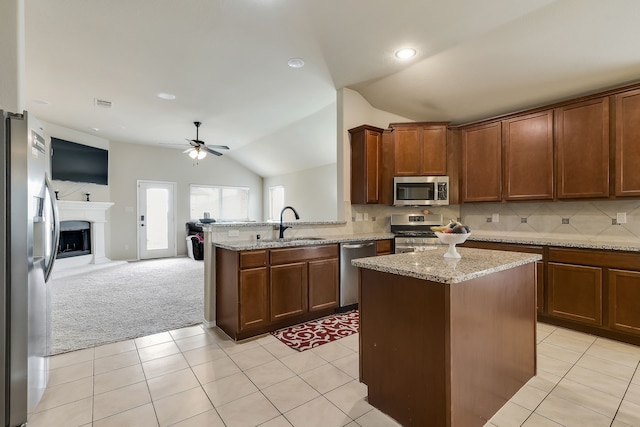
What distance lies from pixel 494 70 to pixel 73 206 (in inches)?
302

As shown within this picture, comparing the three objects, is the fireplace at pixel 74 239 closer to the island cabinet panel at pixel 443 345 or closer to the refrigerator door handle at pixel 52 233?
the refrigerator door handle at pixel 52 233

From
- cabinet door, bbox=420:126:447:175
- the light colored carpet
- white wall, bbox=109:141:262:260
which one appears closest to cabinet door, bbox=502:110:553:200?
cabinet door, bbox=420:126:447:175

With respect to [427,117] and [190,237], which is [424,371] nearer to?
[427,117]

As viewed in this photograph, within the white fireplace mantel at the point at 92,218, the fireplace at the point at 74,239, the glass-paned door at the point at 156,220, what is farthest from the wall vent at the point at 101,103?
the glass-paned door at the point at 156,220

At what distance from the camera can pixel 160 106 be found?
5.04m

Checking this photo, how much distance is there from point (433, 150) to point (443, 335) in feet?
10.7

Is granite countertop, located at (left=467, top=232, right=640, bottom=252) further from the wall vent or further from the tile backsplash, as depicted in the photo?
the wall vent

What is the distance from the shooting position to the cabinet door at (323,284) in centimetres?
329

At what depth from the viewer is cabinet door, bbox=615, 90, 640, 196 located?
2865mm

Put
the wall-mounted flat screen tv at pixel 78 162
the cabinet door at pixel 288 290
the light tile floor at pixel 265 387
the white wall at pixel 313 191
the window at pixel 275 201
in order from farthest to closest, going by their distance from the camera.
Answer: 1. the window at pixel 275 201
2. the white wall at pixel 313 191
3. the wall-mounted flat screen tv at pixel 78 162
4. the cabinet door at pixel 288 290
5. the light tile floor at pixel 265 387

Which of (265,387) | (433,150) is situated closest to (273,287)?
(265,387)

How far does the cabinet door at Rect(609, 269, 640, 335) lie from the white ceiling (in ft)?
6.52

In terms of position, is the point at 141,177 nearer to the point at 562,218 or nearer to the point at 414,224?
the point at 414,224

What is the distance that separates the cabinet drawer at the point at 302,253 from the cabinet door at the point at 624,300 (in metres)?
2.60
